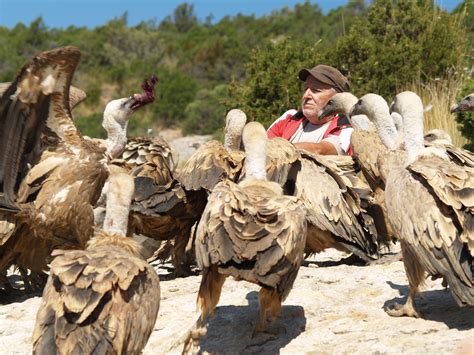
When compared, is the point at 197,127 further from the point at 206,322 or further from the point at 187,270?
the point at 206,322

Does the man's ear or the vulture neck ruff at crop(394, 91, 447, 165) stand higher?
the man's ear

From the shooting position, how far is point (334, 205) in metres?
8.34

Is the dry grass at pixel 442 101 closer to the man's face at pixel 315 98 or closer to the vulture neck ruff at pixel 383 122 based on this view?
the man's face at pixel 315 98

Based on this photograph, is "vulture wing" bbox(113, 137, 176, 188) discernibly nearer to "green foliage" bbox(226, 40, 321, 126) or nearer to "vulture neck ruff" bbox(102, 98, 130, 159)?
"vulture neck ruff" bbox(102, 98, 130, 159)

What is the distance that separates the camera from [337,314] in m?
6.74

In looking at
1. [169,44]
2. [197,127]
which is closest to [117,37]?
[169,44]

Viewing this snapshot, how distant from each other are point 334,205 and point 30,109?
2.66 metres

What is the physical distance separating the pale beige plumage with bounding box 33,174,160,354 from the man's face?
15.6 feet

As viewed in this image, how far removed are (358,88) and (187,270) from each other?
642 centimetres

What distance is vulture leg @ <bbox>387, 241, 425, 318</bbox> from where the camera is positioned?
6.46m

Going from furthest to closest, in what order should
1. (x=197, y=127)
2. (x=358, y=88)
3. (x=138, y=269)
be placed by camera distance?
(x=197, y=127) < (x=358, y=88) < (x=138, y=269)

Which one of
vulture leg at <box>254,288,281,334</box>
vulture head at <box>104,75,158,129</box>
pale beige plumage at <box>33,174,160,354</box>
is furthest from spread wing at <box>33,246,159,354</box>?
vulture head at <box>104,75,158,129</box>

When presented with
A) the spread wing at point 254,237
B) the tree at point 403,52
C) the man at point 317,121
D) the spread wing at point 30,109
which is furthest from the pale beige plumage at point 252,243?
the tree at point 403,52

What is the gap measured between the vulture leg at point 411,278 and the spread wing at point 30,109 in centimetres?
287
